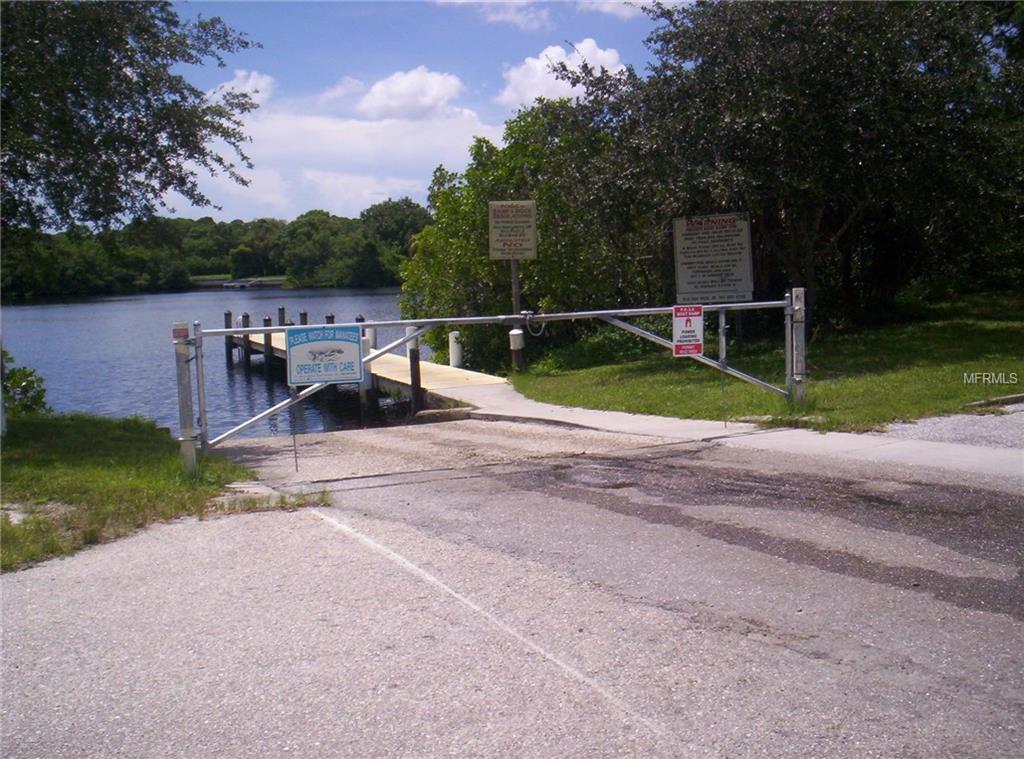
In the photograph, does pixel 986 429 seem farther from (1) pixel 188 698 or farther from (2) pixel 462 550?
(1) pixel 188 698

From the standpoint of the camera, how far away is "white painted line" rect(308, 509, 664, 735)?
16.0ft

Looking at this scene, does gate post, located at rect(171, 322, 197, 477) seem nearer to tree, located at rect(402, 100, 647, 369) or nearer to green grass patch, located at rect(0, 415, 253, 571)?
green grass patch, located at rect(0, 415, 253, 571)

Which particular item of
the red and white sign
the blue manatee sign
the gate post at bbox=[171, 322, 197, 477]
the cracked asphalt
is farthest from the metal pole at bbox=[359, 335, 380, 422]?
the cracked asphalt

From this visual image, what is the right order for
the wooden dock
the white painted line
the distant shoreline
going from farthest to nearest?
the distant shoreline
the wooden dock
the white painted line

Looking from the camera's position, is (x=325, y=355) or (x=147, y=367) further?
(x=147, y=367)

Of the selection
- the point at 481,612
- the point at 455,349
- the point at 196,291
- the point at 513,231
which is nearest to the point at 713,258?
the point at 513,231

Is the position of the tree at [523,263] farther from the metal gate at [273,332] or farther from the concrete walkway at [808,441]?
the metal gate at [273,332]

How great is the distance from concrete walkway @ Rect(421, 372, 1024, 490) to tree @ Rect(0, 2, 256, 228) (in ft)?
20.4

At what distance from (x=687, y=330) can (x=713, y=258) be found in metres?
8.00

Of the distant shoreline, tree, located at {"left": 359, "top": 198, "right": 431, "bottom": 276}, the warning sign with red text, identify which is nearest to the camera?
the warning sign with red text

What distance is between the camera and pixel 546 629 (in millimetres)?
5914

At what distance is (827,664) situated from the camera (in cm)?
534

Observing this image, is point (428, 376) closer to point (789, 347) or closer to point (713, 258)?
point (713, 258)

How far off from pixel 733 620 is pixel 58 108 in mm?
12002
